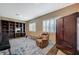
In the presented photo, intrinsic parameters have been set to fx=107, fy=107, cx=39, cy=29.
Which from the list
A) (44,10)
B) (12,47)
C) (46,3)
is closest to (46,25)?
(44,10)

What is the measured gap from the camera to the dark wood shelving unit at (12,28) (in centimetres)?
222

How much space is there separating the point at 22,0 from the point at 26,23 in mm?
488

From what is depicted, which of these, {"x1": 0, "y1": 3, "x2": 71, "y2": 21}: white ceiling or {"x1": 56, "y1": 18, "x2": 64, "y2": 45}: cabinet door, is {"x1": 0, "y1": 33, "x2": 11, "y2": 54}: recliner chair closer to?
{"x1": 0, "y1": 3, "x2": 71, "y2": 21}: white ceiling

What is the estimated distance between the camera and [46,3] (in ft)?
7.20

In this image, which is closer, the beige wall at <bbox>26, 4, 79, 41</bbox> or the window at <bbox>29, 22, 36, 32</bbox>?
the beige wall at <bbox>26, 4, 79, 41</bbox>

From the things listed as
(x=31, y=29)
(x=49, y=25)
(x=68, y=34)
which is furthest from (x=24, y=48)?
(x=68, y=34)

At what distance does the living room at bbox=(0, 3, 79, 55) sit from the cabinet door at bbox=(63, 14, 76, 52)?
0.02 m

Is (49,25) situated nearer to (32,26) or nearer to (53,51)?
(32,26)

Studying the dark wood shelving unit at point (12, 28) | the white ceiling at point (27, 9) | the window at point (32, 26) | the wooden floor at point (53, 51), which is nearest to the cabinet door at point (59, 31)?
the wooden floor at point (53, 51)

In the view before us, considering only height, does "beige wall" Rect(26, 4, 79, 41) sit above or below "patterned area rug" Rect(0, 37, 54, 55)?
above

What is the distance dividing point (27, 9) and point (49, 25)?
1.89ft

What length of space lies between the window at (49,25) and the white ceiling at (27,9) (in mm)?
205

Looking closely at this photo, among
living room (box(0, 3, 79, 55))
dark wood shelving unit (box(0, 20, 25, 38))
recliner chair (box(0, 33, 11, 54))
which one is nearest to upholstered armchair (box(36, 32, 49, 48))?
living room (box(0, 3, 79, 55))

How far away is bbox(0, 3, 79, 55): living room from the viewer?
2.20m
